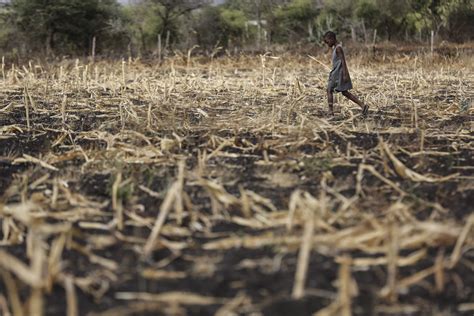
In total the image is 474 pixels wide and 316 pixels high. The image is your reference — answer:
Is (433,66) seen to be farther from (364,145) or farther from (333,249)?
(333,249)

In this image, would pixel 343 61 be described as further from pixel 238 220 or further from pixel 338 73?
pixel 238 220

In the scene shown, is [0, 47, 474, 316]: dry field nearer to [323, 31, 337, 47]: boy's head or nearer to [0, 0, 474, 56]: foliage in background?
[323, 31, 337, 47]: boy's head

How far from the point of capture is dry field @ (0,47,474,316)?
206 cm

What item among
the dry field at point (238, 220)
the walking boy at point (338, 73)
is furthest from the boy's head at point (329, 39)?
the dry field at point (238, 220)

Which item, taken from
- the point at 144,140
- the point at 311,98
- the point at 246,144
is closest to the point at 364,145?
the point at 246,144

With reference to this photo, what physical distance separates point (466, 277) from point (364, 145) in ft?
7.43

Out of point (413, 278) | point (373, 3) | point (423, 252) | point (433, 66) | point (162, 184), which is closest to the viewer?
point (413, 278)

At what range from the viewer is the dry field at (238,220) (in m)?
2.06

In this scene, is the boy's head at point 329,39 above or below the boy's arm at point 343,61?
above

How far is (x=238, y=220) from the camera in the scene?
2736 mm

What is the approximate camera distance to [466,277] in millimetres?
2199

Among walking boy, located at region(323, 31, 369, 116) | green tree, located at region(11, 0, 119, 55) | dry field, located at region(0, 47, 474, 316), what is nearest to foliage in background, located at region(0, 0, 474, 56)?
green tree, located at region(11, 0, 119, 55)

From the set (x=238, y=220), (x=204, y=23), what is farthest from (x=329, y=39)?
(x=204, y=23)

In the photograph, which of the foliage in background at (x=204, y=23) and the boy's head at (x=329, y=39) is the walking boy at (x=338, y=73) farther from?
the foliage in background at (x=204, y=23)
